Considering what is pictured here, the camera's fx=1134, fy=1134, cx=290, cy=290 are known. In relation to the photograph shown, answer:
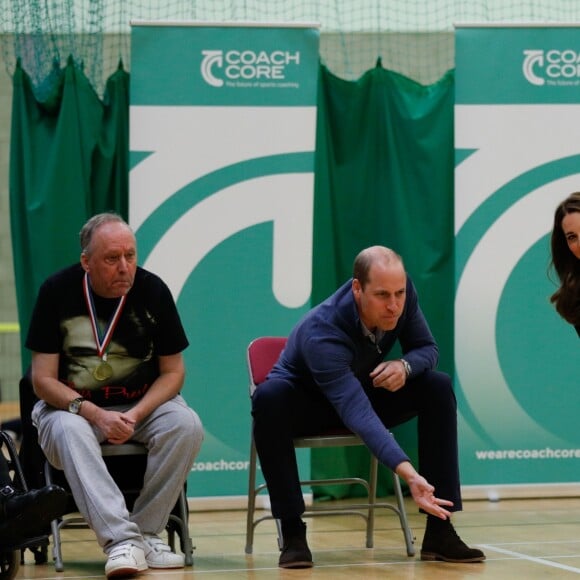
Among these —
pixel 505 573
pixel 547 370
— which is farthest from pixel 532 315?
pixel 505 573

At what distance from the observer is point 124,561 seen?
3.45m

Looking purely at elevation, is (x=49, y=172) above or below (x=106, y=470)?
above

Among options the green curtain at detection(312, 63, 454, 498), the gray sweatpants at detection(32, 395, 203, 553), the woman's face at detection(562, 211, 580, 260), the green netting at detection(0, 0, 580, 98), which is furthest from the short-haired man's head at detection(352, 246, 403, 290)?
the green netting at detection(0, 0, 580, 98)

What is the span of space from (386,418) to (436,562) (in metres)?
0.50

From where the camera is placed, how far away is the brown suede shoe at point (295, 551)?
3684 millimetres

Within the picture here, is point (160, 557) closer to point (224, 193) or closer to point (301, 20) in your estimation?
point (224, 193)

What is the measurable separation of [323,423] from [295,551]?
1.48 feet

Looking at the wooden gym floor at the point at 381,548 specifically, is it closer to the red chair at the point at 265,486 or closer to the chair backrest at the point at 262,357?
the red chair at the point at 265,486

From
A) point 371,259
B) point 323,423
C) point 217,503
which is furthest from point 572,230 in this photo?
point 217,503

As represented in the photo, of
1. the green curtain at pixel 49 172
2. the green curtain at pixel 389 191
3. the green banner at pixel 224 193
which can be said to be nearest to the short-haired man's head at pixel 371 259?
the green banner at pixel 224 193

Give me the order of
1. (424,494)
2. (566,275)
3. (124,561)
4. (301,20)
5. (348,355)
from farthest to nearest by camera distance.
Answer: (301,20) < (566,275) < (348,355) < (124,561) < (424,494)

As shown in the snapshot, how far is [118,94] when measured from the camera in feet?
18.3

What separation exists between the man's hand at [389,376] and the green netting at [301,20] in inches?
102

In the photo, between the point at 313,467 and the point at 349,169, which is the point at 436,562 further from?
the point at 349,169
